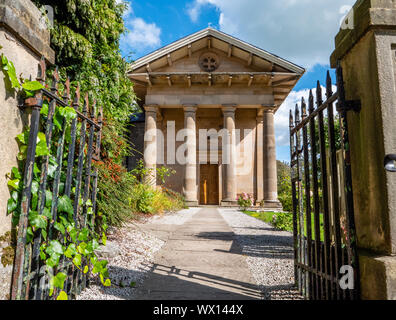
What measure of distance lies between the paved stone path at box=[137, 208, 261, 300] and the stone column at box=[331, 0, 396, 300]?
143 cm

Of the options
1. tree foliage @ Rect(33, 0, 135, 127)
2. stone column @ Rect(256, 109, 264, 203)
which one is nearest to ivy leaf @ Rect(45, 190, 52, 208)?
tree foliage @ Rect(33, 0, 135, 127)

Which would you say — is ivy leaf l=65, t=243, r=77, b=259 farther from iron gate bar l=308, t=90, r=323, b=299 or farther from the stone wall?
iron gate bar l=308, t=90, r=323, b=299

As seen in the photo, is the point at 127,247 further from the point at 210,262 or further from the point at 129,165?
the point at 129,165

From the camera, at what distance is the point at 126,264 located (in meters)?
3.85

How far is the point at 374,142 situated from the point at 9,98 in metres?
2.35

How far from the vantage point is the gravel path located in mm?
2848

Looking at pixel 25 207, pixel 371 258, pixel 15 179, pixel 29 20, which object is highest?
pixel 29 20

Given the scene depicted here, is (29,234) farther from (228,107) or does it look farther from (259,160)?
(259,160)

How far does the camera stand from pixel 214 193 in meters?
22.2

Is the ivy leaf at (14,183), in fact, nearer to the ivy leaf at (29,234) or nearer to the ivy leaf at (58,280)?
the ivy leaf at (29,234)

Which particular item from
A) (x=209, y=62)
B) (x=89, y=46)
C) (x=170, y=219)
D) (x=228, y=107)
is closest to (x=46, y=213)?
(x=89, y=46)

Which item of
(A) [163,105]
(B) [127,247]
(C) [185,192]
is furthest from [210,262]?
(A) [163,105]

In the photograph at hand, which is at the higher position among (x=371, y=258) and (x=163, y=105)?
(x=163, y=105)

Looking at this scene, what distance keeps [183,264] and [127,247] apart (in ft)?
3.82
